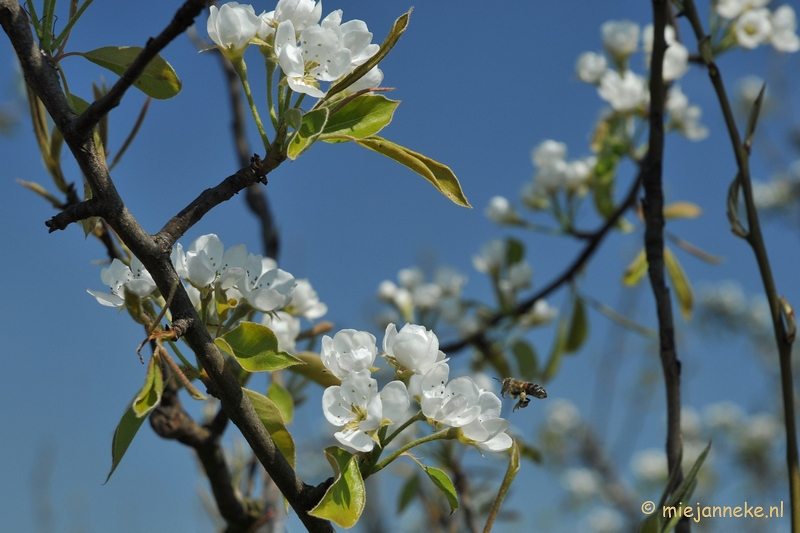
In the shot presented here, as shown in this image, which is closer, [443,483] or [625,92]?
[443,483]

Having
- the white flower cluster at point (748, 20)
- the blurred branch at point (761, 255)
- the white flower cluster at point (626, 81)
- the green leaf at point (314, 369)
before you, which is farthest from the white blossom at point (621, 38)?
the green leaf at point (314, 369)

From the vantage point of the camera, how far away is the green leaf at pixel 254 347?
0.68 m

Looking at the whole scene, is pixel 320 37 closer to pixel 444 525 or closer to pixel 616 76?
pixel 444 525

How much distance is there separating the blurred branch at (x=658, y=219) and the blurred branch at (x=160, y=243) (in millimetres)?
489

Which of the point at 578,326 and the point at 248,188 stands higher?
the point at 578,326

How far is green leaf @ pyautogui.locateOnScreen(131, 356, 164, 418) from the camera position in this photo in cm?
57

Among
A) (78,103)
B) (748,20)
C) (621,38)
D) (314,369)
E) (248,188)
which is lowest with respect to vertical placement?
(314,369)

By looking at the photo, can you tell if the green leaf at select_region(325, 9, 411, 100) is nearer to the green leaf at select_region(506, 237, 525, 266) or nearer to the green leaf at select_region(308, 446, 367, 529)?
the green leaf at select_region(308, 446, 367, 529)

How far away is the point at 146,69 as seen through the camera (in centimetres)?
79

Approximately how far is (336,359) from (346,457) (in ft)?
0.35

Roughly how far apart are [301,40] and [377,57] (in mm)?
86

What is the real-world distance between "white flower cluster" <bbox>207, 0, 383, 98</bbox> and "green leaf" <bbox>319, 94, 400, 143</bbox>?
2 centimetres

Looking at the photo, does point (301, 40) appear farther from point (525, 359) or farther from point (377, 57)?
point (525, 359)

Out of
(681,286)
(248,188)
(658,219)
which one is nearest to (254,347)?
(658,219)
